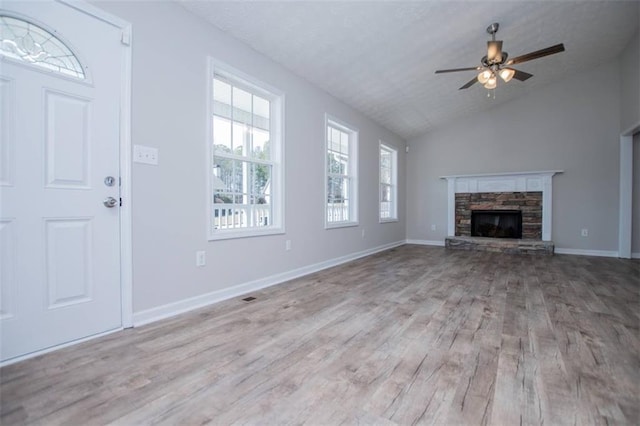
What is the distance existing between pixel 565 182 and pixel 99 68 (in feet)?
23.8

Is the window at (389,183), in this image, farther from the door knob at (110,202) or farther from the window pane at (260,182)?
the door knob at (110,202)

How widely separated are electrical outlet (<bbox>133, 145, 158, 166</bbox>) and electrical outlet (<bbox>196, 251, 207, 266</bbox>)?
2.74 feet

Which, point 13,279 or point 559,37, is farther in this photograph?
point 559,37

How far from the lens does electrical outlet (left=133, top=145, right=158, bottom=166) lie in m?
2.19

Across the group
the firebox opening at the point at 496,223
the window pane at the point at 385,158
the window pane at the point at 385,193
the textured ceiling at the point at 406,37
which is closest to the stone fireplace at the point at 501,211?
the firebox opening at the point at 496,223

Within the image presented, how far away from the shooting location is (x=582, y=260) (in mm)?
4957

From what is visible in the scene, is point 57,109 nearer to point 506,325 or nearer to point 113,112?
point 113,112

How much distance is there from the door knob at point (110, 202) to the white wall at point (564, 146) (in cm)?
635

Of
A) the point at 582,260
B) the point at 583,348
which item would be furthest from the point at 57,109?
the point at 582,260

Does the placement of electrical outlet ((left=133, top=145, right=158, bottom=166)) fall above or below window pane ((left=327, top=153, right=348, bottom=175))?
below

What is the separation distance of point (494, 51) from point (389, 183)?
3.68 meters

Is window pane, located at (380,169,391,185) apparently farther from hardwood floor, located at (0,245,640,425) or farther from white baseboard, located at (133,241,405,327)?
hardwood floor, located at (0,245,640,425)

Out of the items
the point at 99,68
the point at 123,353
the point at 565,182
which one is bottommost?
the point at 123,353

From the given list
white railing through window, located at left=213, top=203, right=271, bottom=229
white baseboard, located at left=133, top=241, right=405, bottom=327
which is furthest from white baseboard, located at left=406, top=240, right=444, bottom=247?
white railing through window, located at left=213, top=203, right=271, bottom=229
